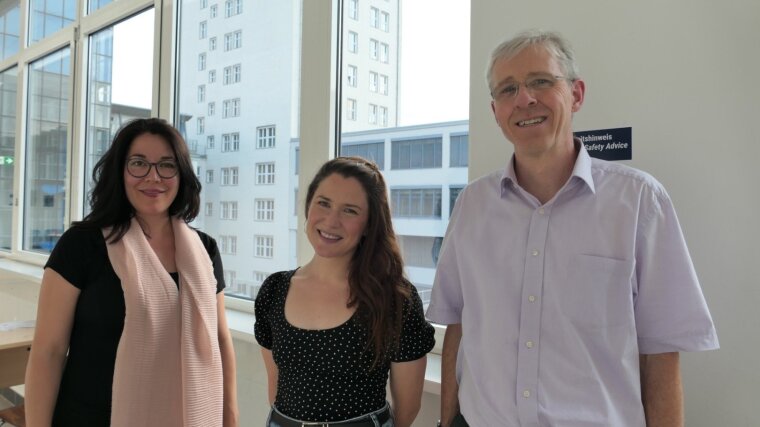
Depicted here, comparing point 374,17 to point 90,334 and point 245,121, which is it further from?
point 90,334

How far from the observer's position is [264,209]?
3230mm

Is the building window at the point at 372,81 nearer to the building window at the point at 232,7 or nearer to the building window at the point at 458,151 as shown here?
the building window at the point at 458,151

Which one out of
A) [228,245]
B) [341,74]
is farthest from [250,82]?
[228,245]

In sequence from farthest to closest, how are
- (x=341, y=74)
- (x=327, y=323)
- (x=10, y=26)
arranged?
(x=10, y=26)
(x=341, y=74)
(x=327, y=323)

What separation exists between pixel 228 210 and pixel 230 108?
2.17ft

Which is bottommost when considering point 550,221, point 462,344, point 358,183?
point 462,344

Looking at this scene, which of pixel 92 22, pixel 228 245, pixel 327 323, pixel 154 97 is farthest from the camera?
pixel 92 22

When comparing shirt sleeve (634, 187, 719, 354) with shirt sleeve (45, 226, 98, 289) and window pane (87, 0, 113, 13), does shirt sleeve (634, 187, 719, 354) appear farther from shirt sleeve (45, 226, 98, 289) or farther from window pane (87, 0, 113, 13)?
window pane (87, 0, 113, 13)

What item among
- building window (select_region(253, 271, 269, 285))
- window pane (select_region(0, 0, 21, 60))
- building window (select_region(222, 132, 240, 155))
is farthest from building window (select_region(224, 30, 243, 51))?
window pane (select_region(0, 0, 21, 60))

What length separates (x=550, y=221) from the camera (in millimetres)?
1260

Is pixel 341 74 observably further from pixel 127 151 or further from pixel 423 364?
pixel 423 364

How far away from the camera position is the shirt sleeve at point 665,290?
1.12 metres

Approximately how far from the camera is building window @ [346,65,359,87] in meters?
2.64

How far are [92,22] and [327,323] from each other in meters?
4.30
